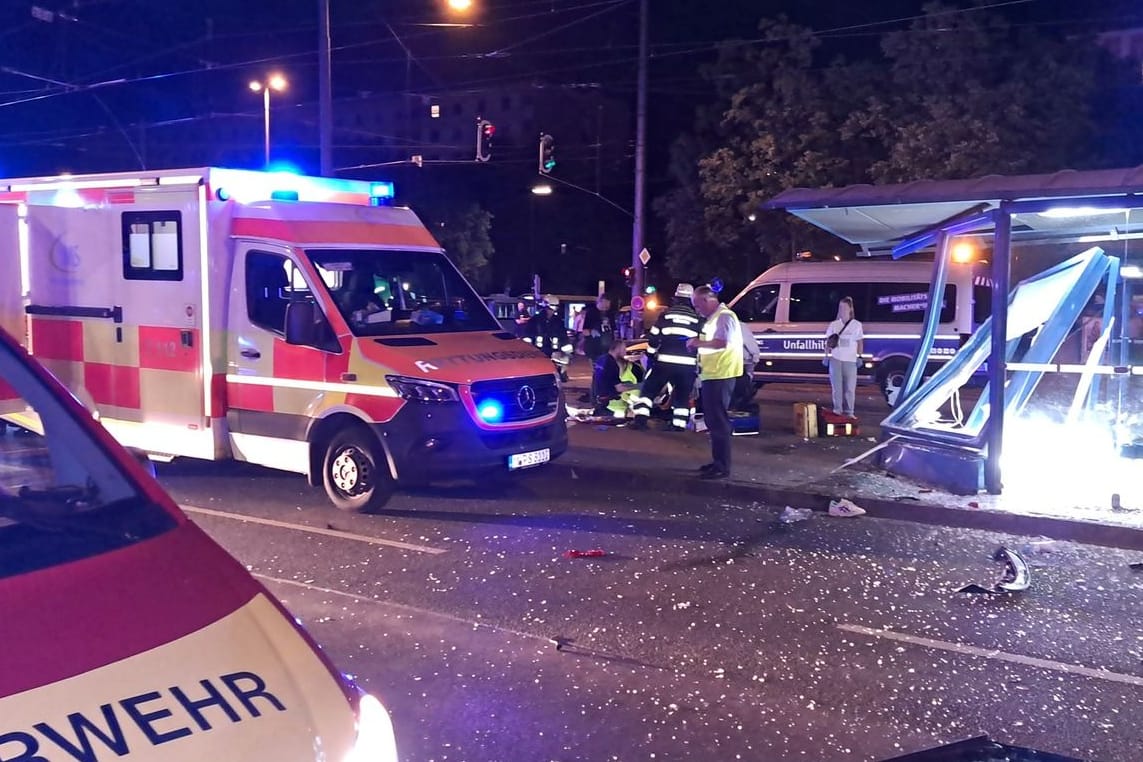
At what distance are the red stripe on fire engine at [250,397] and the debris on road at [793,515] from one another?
439cm

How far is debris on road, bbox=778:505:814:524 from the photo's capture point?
8.59 m

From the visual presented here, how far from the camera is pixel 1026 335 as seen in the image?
34.9 feet

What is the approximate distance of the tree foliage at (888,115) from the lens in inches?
891

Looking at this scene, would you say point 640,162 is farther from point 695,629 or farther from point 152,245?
point 695,629

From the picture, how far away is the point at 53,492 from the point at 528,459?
5844mm

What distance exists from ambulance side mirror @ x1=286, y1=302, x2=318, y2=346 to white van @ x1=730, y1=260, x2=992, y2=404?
1034 centimetres

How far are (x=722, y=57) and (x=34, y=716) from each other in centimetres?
2787

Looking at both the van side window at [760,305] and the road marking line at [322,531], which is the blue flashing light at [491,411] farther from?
the van side window at [760,305]

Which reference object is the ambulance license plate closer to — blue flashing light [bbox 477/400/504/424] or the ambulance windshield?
blue flashing light [bbox 477/400/504/424]

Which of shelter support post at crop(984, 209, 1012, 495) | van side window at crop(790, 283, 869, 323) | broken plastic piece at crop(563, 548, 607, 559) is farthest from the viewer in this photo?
van side window at crop(790, 283, 869, 323)

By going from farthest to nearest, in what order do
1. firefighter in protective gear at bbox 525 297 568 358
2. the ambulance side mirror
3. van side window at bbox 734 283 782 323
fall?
firefighter in protective gear at bbox 525 297 568 358 < van side window at bbox 734 283 782 323 < the ambulance side mirror

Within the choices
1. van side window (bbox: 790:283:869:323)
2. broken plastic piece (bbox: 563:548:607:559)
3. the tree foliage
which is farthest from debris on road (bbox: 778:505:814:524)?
the tree foliage

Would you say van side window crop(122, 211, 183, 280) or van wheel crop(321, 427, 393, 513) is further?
van side window crop(122, 211, 183, 280)

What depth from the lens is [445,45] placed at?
48.0 meters
